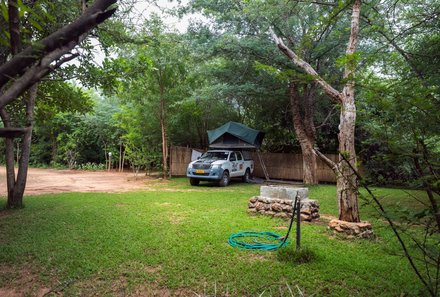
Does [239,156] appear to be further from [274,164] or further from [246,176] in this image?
[274,164]

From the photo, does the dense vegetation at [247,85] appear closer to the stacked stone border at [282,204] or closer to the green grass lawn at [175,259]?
→ the green grass lawn at [175,259]

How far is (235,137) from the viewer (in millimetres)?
14016

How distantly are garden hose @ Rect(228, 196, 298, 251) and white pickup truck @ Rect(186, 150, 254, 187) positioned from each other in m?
6.73

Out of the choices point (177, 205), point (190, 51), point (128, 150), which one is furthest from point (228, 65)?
point (177, 205)

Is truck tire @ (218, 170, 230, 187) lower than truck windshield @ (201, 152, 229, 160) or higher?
lower

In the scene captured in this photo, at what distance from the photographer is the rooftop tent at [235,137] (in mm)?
13625

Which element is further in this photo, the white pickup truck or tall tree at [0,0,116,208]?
the white pickup truck

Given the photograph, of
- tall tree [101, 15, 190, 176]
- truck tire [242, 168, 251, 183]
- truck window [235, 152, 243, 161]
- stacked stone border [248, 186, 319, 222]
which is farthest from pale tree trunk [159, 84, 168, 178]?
stacked stone border [248, 186, 319, 222]

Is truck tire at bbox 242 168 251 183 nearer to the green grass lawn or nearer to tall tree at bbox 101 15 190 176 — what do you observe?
tall tree at bbox 101 15 190 176

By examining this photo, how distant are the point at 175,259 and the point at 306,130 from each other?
10.1m

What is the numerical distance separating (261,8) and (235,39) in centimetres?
149

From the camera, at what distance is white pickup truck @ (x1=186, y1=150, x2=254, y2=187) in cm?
1184

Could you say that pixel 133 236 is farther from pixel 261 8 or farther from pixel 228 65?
pixel 228 65

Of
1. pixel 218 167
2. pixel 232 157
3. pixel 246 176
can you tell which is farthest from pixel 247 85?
pixel 246 176
